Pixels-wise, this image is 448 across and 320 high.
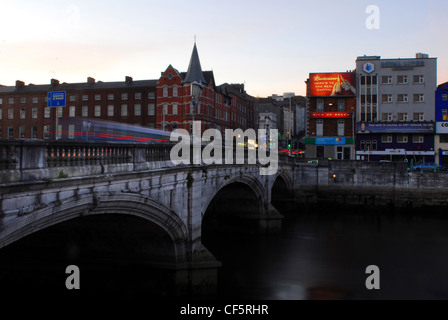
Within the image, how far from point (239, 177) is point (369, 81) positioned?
124 feet

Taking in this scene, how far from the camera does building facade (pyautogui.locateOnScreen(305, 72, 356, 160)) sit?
56.1 meters

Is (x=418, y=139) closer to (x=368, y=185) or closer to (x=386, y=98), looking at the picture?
(x=386, y=98)

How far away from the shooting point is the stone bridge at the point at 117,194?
28.2 feet

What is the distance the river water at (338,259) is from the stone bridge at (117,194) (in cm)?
363

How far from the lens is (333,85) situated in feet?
185

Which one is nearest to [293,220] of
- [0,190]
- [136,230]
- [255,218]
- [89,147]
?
[255,218]

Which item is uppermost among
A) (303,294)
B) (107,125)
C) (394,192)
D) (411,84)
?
(411,84)

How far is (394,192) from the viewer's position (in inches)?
1748

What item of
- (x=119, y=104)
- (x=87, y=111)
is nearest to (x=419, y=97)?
(x=119, y=104)

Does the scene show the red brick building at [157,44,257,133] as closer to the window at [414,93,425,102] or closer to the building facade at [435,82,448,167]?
the window at [414,93,425,102]

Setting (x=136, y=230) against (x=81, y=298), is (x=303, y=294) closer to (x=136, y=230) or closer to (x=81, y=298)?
(x=136, y=230)

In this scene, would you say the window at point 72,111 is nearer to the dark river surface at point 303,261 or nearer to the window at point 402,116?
the dark river surface at point 303,261

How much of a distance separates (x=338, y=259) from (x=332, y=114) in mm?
34508

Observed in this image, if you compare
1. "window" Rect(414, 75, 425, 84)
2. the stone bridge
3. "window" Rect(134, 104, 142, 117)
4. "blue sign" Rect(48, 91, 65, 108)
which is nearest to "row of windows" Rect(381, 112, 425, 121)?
"window" Rect(414, 75, 425, 84)
